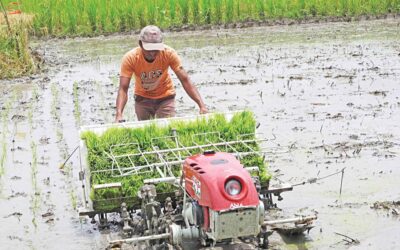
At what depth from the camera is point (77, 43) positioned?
1747 centimetres

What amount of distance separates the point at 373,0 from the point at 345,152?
38.4ft

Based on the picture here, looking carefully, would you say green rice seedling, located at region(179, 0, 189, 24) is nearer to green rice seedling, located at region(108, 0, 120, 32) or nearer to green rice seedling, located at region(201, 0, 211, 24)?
green rice seedling, located at region(201, 0, 211, 24)

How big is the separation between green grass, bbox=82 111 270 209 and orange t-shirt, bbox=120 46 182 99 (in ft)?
2.45

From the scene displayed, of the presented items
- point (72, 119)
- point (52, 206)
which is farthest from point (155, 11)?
point (52, 206)

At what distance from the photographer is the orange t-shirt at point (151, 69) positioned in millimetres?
6613

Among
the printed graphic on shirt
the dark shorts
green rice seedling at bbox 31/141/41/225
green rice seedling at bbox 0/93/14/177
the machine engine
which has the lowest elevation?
green rice seedling at bbox 31/141/41/225

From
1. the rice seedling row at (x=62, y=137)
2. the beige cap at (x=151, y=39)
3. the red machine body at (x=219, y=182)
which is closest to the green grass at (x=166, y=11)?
the rice seedling row at (x=62, y=137)

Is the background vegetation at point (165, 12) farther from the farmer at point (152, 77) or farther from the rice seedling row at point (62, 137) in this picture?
the farmer at point (152, 77)

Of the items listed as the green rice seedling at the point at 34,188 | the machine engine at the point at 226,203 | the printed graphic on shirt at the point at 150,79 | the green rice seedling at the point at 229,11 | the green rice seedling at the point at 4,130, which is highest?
the green rice seedling at the point at 229,11

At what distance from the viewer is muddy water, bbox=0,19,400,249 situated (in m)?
6.29

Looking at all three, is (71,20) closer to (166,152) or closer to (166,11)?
(166,11)

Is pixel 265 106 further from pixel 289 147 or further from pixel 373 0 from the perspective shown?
pixel 373 0

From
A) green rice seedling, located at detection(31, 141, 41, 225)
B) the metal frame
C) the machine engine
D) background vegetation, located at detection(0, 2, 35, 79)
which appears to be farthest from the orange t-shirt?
background vegetation, located at detection(0, 2, 35, 79)

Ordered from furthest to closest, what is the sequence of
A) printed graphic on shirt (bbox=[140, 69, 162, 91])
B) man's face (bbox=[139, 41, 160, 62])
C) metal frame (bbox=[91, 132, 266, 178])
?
printed graphic on shirt (bbox=[140, 69, 162, 91])
man's face (bbox=[139, 41, 160, 62])
metal frame (bbox=[91, 132, 266, 178])
